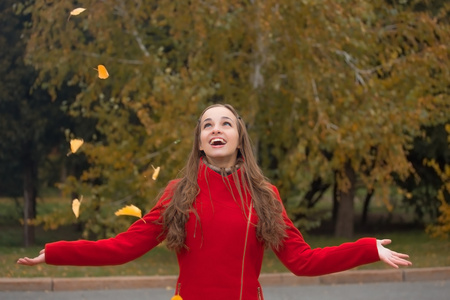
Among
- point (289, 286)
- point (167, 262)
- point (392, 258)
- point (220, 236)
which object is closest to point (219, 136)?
point (220, 236)

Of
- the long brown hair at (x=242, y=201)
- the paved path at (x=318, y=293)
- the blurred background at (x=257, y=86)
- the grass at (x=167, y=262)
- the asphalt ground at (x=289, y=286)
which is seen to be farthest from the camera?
the blurred background at (x=257, y=86)

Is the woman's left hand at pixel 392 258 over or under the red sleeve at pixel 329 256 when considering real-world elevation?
over

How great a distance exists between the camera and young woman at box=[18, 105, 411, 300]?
136 inches

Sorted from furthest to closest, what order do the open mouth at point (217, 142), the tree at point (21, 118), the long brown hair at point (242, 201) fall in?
the tree at point (21, 118)
the open mouth at point (217, 142)
the long brown hair at point (242, 201)

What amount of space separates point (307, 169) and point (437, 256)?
7.79 feet

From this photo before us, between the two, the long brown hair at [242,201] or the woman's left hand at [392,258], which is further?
the long brown hair at [242,201]

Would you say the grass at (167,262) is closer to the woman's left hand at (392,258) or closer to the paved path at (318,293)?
the paved path at (318,293)

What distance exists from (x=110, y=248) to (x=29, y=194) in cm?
1680

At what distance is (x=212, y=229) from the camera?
3471 mm

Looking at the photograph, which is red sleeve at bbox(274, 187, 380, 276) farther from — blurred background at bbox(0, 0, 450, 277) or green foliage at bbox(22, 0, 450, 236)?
green foliage at bbox(22, 0, 450, 236)

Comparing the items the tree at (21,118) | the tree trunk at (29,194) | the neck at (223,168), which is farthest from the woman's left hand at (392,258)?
the tree trunk at (29,194)

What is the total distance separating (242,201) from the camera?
355 centimetres

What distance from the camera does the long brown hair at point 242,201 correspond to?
3482 mm

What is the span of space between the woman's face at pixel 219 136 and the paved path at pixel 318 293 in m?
6.37
